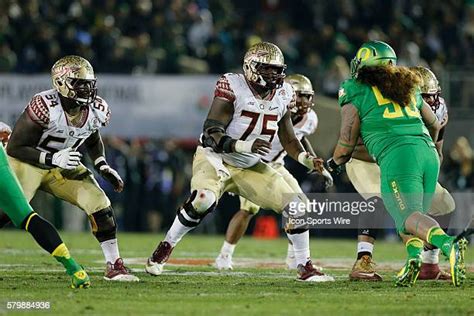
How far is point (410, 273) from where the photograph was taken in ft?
24.1

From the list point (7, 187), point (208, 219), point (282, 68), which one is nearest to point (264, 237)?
point (208, 219)

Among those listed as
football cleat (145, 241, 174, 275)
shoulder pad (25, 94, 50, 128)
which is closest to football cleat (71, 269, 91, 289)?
football cleat (145, 241, 174, 275)

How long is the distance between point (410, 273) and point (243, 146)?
1.45 meters

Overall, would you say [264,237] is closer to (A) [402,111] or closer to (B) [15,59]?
(B) [15,59]

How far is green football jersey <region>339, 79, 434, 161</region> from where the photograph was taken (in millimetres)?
7348

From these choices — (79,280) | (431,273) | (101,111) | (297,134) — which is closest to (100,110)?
(101,111)

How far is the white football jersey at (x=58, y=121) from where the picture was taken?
25.4 feet

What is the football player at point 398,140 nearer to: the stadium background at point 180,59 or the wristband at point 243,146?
the wristband at point 243,146

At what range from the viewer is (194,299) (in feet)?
21.9

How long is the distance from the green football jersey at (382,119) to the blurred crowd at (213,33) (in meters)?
7.16

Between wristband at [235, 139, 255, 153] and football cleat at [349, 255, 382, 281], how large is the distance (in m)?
1.24

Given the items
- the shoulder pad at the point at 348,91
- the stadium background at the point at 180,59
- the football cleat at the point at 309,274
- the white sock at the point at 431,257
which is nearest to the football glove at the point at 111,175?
the football cleat at the point at 309,274

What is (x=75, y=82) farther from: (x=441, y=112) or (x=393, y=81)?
(x=441, y=112)

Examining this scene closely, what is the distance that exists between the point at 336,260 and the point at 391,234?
14.7 ft
